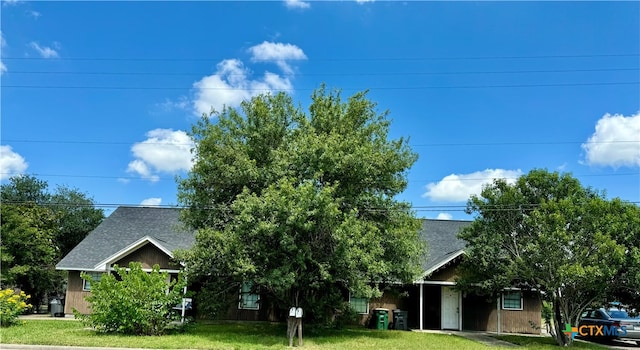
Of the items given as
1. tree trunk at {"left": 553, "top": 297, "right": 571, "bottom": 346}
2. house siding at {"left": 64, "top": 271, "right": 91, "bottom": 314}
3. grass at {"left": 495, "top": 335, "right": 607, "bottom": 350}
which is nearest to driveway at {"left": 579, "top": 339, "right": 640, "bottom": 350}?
grass at {"left": 495, "top": 335, "right": 607, "bottom": 350}

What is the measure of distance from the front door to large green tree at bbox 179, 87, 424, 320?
5.88 meters

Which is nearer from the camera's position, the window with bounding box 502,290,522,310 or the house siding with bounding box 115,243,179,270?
the house siding with bounding box 115,243,179,270

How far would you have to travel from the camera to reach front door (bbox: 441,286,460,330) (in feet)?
74.2

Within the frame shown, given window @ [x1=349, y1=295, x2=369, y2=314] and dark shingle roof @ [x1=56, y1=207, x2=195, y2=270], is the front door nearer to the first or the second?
window @ [x1=349, y1=295, x2=369, y2=314]

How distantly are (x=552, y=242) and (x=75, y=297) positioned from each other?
67.4 feet

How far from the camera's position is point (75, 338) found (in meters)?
14.0

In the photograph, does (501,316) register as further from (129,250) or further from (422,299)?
(129,250)

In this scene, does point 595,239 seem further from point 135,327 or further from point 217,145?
point 135,327

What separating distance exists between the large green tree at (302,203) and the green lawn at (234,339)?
1387 millimetres


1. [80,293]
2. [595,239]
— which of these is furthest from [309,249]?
[80,293]

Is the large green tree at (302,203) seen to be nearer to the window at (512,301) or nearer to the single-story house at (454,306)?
the single-story house at (454,306)

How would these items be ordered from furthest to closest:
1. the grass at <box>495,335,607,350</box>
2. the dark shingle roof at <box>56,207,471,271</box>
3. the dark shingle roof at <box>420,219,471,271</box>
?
the dark shingle roof at <box>56,207,471,271</box>
the dark shingle roof at <box>420,219,471,271</box>
the grass at <box>495,335,607,350</box>

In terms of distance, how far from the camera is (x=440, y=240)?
84.6ft

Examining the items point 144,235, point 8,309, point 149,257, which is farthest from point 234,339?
point 144,235
